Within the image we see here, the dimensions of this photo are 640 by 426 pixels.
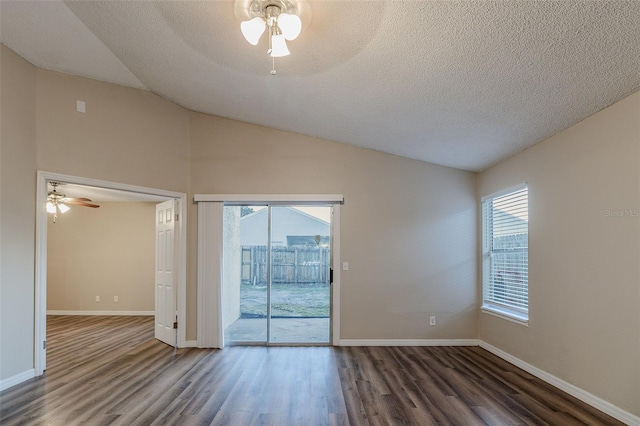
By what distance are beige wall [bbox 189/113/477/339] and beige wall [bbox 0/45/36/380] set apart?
185cm

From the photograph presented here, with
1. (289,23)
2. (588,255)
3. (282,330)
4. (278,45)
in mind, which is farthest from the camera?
(282,330)

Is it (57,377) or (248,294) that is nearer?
(57,377)

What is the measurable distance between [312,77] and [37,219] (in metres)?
3.17

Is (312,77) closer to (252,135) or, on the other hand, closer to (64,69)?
(252,135)

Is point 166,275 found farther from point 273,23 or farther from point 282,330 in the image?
point 273,23

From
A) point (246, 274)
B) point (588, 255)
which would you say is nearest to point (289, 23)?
point (588, 255)

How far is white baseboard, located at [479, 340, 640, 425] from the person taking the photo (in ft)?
9.54

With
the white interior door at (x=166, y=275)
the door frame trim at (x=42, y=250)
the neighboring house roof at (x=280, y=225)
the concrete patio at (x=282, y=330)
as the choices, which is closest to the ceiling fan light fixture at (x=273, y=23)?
the door frame trim at (x=42, y=250)

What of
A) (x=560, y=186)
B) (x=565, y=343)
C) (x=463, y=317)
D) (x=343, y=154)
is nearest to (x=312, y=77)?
(x=343, y=154)

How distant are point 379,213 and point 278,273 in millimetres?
1640

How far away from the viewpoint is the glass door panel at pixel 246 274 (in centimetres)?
539

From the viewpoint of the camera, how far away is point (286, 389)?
3658mm

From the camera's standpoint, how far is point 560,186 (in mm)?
3689

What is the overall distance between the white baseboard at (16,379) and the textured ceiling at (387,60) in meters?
3.13
